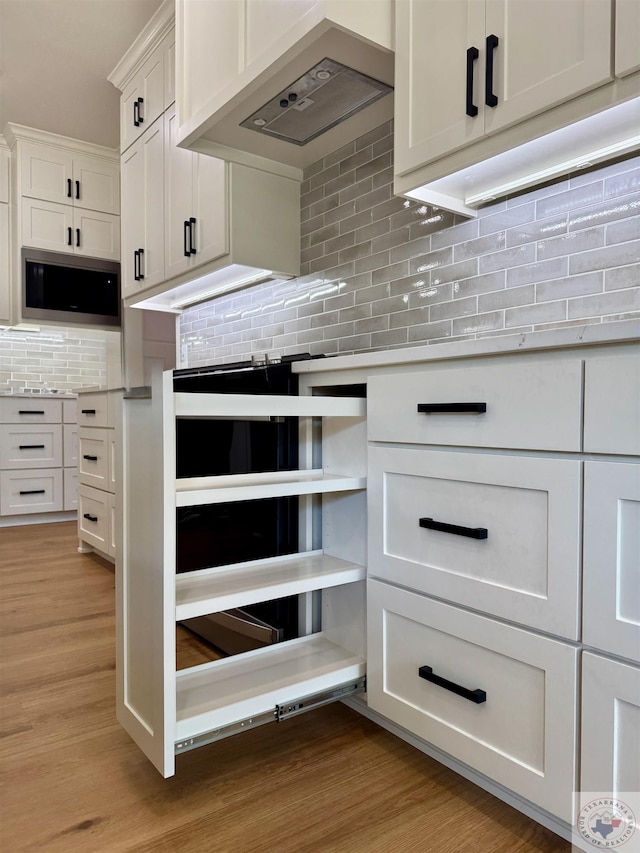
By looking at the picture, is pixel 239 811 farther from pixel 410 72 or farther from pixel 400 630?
pixel 410 72

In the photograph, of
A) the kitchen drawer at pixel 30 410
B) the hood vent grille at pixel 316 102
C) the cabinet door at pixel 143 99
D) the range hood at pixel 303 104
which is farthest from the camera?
the kitchen drawer at pixel 30 410

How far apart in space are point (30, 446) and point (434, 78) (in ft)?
11.3

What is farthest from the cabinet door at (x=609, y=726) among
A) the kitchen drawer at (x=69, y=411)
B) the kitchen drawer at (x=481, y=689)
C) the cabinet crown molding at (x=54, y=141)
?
the cabinet crown molding at (x=54, y=141)

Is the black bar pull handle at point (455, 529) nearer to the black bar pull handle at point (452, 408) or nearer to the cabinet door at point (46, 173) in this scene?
the black bar pull handle at point (452, 408)

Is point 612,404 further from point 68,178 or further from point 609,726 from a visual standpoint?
point 68,178

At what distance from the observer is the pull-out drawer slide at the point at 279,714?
3.61 feet

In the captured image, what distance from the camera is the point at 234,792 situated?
1.13 m

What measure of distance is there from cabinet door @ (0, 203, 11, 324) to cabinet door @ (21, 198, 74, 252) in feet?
0.64

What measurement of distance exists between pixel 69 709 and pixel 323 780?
71 centimetres

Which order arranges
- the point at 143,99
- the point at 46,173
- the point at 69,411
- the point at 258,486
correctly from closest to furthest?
1. the point at 258,486
2. the point at 143,99
3. the point at 69,411
4. the point at 46,173

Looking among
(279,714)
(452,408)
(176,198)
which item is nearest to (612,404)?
(452,408)

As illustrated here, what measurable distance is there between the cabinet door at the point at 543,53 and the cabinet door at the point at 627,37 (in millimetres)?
17

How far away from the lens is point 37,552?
10.4 ft

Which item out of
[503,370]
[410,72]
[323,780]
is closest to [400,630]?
[323,780]
